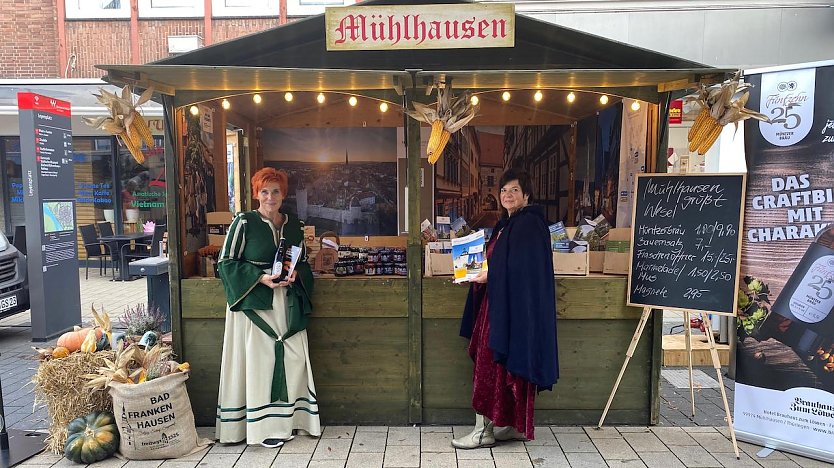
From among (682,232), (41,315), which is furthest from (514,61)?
(41,315)

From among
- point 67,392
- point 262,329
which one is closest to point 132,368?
point 67,392

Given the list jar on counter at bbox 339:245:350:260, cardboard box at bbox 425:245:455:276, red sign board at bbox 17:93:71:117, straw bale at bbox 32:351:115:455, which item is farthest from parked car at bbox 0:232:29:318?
cardboard box at bbox 425:245:455:276

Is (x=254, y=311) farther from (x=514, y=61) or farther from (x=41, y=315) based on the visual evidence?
(x=41, y=315)

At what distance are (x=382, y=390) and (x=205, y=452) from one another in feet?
3.99

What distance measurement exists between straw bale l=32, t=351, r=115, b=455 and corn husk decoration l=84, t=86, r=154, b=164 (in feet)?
4.59

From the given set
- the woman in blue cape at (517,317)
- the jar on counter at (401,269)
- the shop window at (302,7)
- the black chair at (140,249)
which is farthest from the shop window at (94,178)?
the woman in blue cape at (517,317)

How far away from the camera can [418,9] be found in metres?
3.17

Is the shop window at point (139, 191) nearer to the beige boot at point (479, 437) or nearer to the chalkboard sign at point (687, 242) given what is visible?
the beige boot at point (479, 437)

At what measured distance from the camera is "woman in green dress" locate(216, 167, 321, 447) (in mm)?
3334

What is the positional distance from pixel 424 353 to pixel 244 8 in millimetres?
8733

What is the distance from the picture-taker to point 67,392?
331 centimetres

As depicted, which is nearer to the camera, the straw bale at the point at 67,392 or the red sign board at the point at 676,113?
the straw bale at the point at 67,392

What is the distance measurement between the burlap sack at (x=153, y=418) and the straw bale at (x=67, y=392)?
0.75 feet

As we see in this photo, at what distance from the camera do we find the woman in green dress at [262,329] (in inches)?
131
